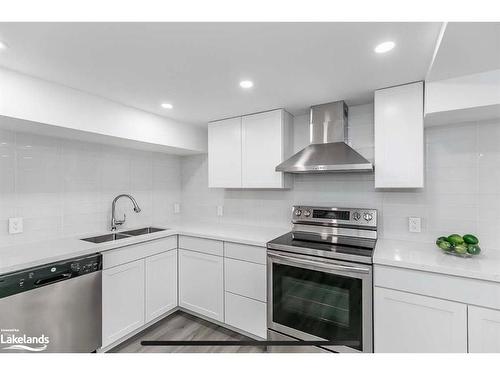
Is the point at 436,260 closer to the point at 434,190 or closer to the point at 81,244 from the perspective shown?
the point at 434,190

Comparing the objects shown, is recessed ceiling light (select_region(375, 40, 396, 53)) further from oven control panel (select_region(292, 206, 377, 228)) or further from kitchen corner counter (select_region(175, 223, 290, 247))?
kitchen corner counter (select_region(175, 223, 290, 247))

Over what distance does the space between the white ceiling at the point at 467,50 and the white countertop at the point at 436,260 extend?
3.59 feet

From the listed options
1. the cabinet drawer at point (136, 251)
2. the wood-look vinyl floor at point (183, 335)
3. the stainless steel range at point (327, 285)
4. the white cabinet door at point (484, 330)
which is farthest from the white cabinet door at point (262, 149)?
the white cabinet door at point (484, 330)

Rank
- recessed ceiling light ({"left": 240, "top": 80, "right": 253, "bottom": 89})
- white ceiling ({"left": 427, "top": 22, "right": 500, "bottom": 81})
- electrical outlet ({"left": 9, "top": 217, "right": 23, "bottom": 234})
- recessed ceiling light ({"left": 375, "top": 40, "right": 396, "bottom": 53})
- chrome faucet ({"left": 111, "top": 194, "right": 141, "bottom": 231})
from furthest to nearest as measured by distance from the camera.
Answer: chrome faucet ({"left": 111, "top": 194, "right": 141, "bottom": 231})
electrical outlet ({"left": 9, "top": 217, "right": 23, "bottom": 234})
recessed ceiling light ({"left": 240, "top": 80, "right": 253, "bottom": 89})
recessed ceiling light ({"left": 375, "top": 40, "right": 396, "bottom": 53})
white ceiling ({"left": 427, "top": 22, "right": 500, "bottom": 81})

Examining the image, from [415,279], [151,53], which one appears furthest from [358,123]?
[151,53]

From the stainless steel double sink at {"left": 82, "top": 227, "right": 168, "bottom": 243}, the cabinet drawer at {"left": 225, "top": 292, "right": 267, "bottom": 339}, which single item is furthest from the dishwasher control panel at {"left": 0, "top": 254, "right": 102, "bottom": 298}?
the cabinet drawer at {"left": 225, "top": 292, "right": 267, "bottom": 339}

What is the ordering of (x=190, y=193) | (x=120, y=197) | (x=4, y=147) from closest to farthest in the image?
(x=4, y=147), (x=120, y=197), (x=190, y=193)

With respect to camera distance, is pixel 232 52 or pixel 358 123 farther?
pixel 358 123

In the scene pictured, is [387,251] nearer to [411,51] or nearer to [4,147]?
[411,51]

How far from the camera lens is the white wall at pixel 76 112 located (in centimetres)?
142

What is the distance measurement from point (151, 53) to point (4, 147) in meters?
1.42

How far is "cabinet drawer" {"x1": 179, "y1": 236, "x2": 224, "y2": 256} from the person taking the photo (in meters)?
2.17

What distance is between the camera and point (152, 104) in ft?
6.75

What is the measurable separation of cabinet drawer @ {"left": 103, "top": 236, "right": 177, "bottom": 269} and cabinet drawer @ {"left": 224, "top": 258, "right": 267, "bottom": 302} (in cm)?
64
